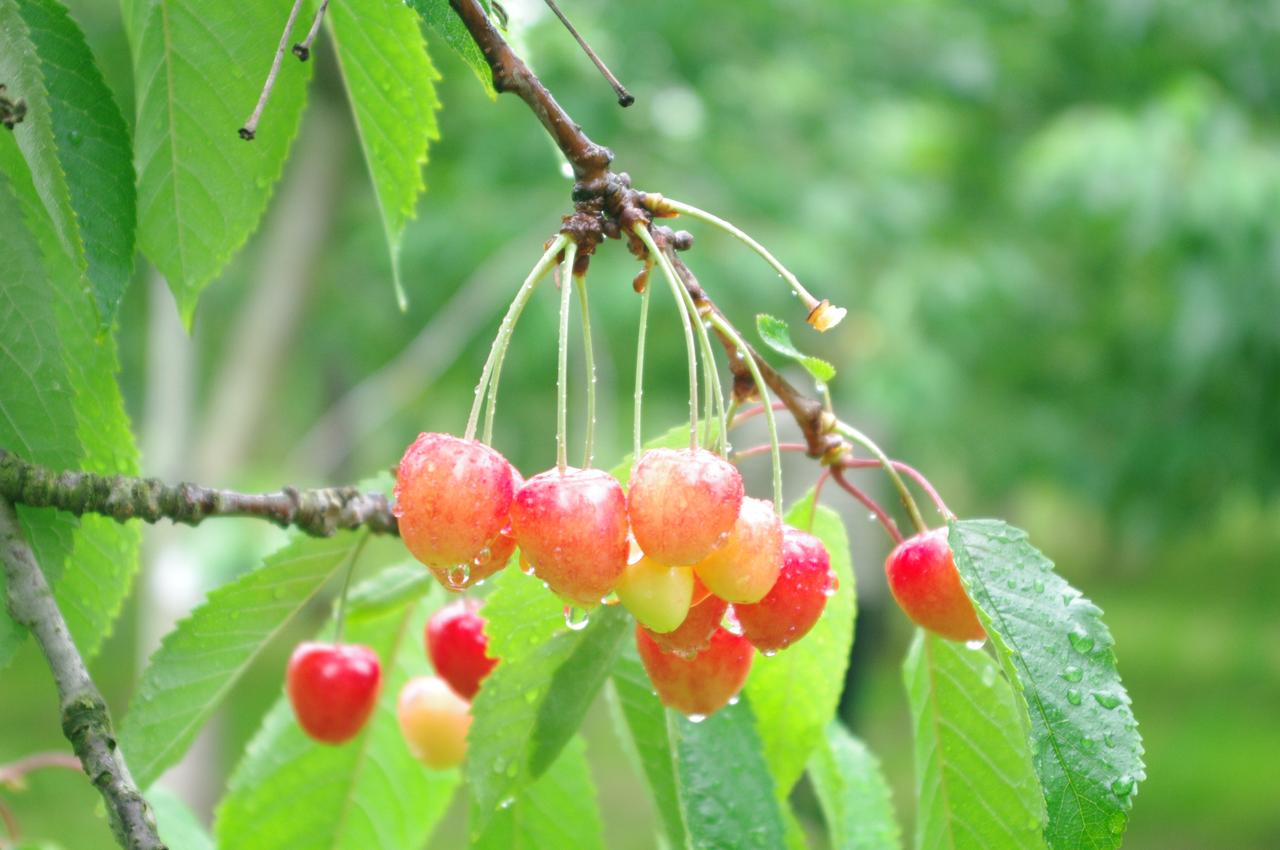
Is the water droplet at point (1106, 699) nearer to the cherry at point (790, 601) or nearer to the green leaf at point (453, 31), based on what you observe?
the cherry at point (790, 601)

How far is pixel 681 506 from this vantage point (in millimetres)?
565

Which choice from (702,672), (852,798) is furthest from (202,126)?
(852,798)

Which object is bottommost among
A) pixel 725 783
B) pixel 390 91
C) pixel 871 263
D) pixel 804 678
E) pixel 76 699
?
pixel 76 699

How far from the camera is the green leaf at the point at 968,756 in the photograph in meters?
0.73

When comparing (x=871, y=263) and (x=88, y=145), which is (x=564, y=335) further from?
(x=871, y=263)

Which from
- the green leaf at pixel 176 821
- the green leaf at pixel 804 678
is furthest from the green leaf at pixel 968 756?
the green leaf at pixel 176 821

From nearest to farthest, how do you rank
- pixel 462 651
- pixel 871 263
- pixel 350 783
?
pixel 462 651, pixel 350 783, pixel 871 263

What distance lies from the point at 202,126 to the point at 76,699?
0.33 metres

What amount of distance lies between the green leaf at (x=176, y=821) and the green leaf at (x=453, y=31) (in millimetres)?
608

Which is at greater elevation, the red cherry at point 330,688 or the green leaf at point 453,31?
the green leaf at point 453,31

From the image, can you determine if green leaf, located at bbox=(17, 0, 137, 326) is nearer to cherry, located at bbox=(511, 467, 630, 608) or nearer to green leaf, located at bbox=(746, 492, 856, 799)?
cherry, located at bbox=(511, 467, 630, 608)

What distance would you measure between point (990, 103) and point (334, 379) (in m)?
4.88

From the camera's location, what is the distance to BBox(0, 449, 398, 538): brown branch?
0.64m

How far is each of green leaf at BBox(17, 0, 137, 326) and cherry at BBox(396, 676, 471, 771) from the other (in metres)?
0.40
